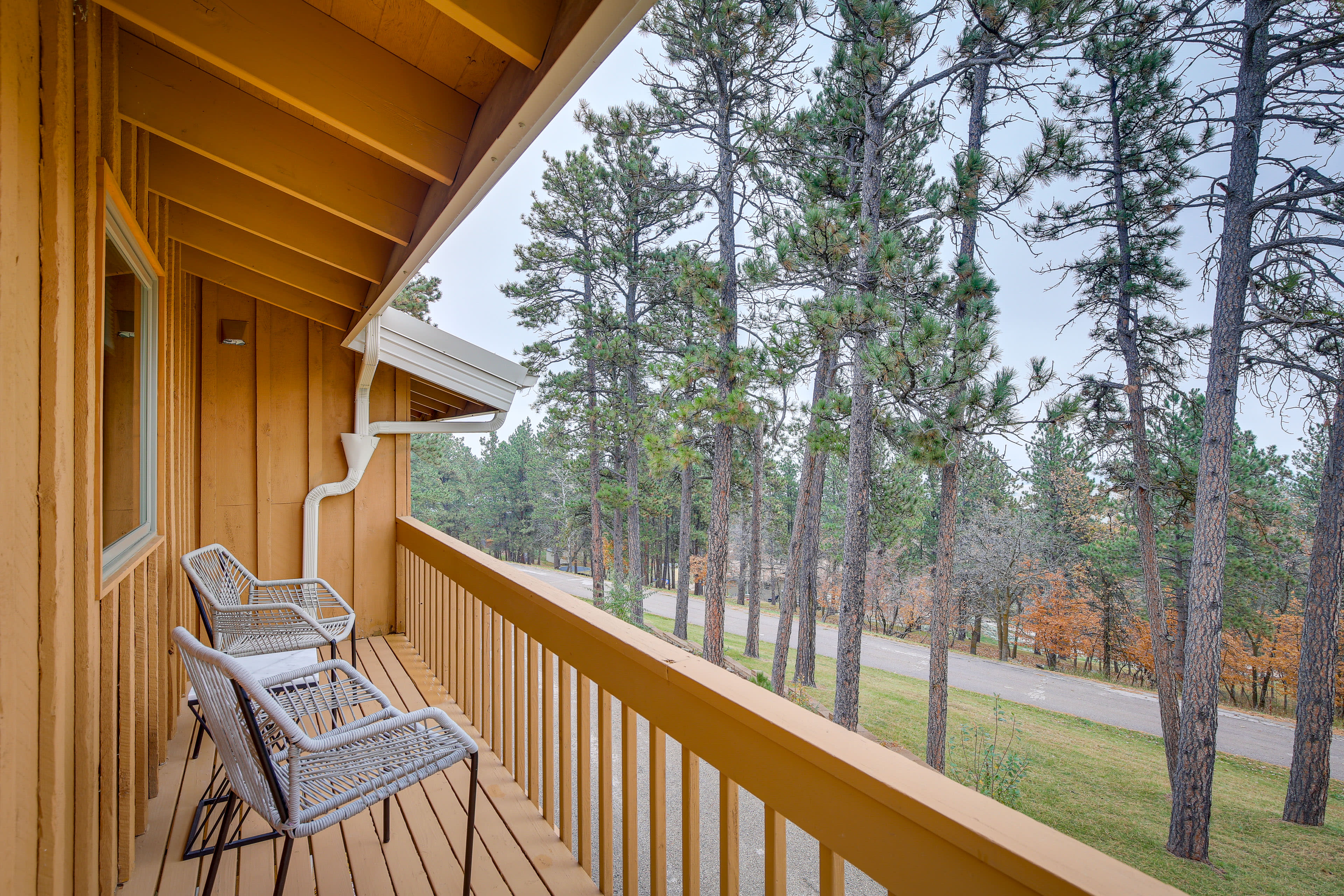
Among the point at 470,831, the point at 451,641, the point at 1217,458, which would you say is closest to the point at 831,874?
the point at 470,831

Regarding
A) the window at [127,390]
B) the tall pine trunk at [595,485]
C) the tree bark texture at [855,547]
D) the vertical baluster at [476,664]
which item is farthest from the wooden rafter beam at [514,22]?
the tall pine trunk at [595,485]

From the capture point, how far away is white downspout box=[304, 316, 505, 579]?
4.10 m

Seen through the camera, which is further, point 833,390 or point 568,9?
point 833,390

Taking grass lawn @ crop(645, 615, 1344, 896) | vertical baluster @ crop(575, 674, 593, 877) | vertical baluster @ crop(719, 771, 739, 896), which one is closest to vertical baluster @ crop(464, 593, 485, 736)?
vertical baluster @ crop(575, 674, 593, 877)

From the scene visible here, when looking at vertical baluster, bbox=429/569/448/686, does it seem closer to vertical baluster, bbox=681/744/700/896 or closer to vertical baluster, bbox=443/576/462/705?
vertical baluster, bbox=443/576/462/705

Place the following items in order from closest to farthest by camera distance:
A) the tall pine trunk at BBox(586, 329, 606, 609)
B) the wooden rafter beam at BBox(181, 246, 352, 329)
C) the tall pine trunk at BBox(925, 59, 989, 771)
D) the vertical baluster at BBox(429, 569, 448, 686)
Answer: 1. the wooden rafter beam at BBox(181, 246, 352, 329)
2. the vertical baluster at BBox(429, 569, 448, 686)
3. the tall pine trunk at BBox(925, 59, 989, 771)
4. the tall pine trunk at BBox(586, 329, 606, 609)

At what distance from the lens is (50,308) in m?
1.19

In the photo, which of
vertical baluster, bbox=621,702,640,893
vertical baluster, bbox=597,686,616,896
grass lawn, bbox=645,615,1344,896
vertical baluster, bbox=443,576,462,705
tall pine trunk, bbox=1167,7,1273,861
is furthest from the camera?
grass lawn, bbox=645,615,1344,896

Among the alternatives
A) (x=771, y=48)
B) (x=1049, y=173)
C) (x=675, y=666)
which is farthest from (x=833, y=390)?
(x=675, y=666)

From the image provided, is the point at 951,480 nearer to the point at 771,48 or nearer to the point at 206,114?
the point at 771,48

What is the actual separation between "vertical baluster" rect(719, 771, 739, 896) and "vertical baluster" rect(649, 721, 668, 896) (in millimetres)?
259

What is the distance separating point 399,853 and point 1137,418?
11229 millimetres

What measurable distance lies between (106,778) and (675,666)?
1497 mm

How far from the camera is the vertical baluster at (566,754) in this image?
6.48ft
